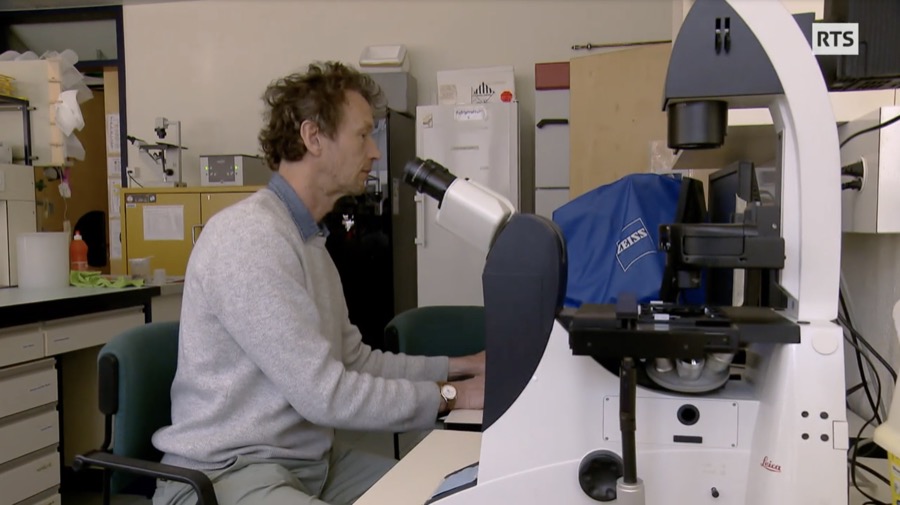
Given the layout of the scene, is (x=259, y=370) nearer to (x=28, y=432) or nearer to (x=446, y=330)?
(x=446, y=330)

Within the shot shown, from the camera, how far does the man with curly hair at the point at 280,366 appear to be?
1.16m

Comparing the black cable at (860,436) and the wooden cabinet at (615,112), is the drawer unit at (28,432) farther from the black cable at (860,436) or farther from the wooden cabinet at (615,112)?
the wooden cabinet at (615,112)

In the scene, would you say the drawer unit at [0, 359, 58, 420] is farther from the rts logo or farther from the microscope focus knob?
the rts logo

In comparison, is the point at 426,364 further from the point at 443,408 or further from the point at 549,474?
the point at 549,474

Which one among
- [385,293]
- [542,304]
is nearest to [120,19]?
[385,293]

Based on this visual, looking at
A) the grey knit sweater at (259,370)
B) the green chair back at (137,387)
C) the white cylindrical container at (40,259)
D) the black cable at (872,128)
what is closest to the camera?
the black cable at (872,128)

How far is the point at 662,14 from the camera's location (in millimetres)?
4105

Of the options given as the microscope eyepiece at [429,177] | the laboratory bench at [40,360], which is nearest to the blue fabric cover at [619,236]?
the microscope eyepiece at [429,177]

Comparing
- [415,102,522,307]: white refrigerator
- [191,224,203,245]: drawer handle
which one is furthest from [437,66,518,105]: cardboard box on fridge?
[191,224,203,245]: drawer handle

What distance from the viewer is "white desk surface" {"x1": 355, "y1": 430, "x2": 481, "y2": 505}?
0.87 m

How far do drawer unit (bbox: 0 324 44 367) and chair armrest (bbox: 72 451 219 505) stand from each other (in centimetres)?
105

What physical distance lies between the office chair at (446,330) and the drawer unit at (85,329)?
3.06ft

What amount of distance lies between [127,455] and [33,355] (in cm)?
113

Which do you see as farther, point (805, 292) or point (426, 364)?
point (426, 364)
